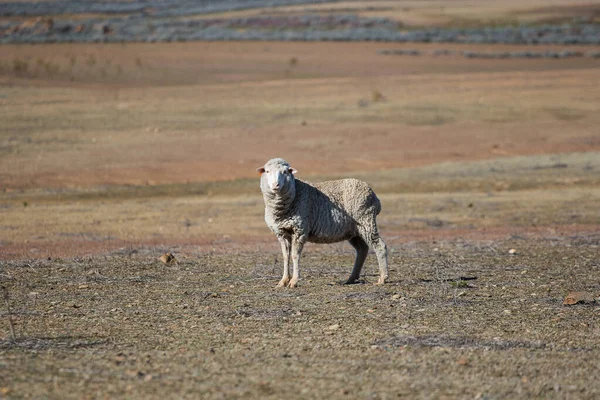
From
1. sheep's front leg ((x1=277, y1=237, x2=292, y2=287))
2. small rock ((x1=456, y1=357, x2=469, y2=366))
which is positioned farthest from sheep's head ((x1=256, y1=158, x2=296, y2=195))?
small rock ((x1=456, y1=357, x2=469, y2=366))

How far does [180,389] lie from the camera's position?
24.6 feet

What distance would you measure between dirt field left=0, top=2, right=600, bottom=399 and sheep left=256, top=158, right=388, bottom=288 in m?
0.50

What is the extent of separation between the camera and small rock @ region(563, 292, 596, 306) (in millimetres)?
10991

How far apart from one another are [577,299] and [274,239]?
763cm

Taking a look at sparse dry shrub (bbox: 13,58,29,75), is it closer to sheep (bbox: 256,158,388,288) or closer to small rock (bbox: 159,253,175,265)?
small rock (bbox: 159,253,175,265)

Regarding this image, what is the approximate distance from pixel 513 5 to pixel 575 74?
131 feet

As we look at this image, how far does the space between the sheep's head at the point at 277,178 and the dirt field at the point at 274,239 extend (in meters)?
1.21

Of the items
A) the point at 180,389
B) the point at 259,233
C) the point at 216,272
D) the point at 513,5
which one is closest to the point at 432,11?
the point at 513,5

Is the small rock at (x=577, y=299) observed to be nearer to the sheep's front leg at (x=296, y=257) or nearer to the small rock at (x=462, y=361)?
the small rock at (x=462, y=361)

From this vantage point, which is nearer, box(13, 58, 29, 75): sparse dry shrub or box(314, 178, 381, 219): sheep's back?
box(314, 178, 381, 219): sheep's back

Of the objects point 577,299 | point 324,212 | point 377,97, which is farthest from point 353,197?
point 377,97

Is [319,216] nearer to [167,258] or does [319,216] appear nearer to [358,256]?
[358,256]

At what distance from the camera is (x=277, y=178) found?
37.4 feet

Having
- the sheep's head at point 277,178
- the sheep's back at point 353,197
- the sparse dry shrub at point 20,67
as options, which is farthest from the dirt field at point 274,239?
the sheep's head at point 277,178
